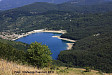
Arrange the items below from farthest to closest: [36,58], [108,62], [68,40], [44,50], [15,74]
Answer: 1. [68,40]
2. [108,62]
3. [44,50]
4. [36,58]
5. [15,74]

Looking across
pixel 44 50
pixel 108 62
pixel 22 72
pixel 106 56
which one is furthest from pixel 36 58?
pixel 106 56

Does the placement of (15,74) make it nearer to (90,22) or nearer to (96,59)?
(96,59)

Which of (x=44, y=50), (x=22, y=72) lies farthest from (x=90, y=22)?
(x=22, y=72)

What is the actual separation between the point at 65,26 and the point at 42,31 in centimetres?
2719

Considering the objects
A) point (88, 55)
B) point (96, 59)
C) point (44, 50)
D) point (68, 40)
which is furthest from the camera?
point (68, 40)

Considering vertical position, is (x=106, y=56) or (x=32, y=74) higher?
(x=32, y=74)

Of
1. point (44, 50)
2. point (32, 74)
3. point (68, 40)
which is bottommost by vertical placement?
point (68, 40)

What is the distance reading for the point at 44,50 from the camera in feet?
94.9

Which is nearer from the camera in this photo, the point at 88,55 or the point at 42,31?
the point at 88,55

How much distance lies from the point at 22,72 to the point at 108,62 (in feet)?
190

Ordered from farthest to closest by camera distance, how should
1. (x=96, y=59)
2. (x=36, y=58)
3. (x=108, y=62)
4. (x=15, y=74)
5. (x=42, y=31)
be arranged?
(x=42, y=31)
(x=96, y=59)
(x=108, y=62)
(x=36, y=58)
(x=15, y=74)

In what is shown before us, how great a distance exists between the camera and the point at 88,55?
73062 mm

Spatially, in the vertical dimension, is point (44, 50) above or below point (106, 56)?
above

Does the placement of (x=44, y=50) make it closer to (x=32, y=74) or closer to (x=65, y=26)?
(x=32, y=74)
